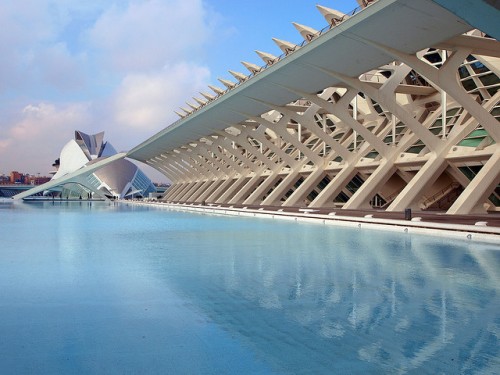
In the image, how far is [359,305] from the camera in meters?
4.69

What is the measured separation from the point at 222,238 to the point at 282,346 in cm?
854

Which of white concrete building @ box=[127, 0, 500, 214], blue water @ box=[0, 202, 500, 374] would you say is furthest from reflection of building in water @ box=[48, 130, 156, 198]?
blue water @ box=[0, 202, 500, 374]

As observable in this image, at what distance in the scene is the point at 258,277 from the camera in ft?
20.6

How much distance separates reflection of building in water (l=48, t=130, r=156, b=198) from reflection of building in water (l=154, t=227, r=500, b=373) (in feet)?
184

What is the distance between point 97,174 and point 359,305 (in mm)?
62916

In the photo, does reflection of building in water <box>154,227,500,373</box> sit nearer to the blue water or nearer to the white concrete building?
the blue water

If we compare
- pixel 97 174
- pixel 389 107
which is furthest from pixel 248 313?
pixel 97 174

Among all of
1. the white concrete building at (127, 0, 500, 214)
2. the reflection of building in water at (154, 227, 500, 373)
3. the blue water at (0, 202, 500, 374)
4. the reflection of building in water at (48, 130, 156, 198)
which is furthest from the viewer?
the reflection of building in water at (48, 130, 156, 198)

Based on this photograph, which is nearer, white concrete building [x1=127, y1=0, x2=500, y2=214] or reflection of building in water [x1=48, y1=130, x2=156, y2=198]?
white concrete building [x1=127, y1=0, x2=500, y2=214]

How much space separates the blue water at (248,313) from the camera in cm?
313

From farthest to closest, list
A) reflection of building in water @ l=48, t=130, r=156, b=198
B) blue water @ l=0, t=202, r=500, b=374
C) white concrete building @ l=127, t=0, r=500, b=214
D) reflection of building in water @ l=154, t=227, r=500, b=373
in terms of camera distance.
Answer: reflection of building in water @ l=48, t=130, r=156, b=198
white concrete building @ l=127, t=0, r=500, b=214
reflection of building in water @ l=154, t=227, r=500, b=373
blue water @ l=0, t=202, r=500, b=374

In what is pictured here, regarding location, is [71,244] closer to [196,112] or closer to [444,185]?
[444,185]

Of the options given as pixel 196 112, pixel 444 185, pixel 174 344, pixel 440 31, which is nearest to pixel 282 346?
pixel 174 344

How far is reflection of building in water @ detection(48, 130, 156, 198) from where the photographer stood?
2515 inches
